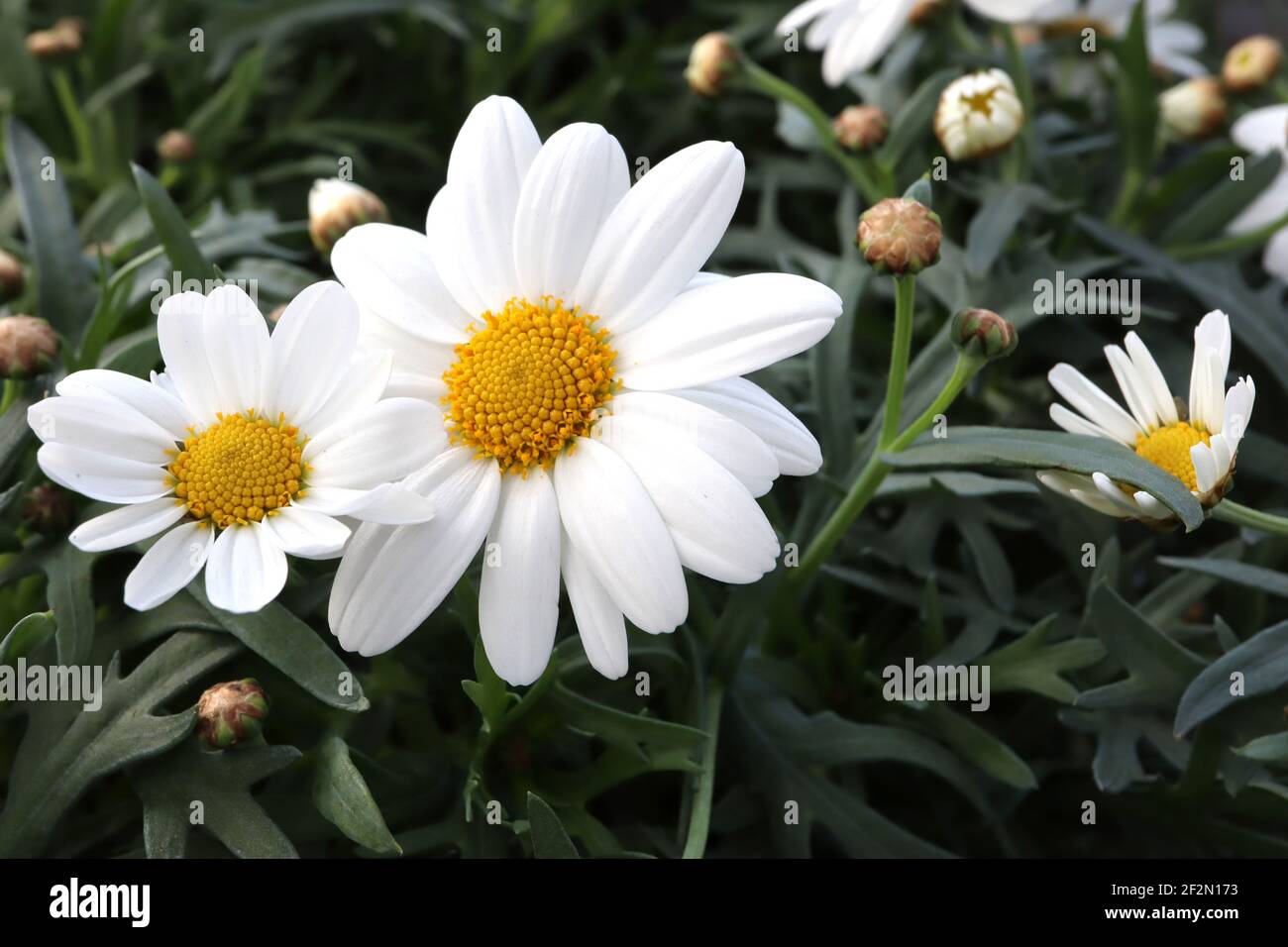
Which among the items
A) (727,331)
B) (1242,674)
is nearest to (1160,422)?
(1242,674)

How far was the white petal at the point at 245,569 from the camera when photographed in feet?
1.70

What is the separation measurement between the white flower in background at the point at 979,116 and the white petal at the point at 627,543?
1.42ft

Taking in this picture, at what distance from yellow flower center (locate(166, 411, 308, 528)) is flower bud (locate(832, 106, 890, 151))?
1.56 ft

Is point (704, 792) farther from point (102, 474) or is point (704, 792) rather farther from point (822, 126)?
point (822, 126)

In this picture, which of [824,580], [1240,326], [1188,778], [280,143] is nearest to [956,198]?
[1240,326]

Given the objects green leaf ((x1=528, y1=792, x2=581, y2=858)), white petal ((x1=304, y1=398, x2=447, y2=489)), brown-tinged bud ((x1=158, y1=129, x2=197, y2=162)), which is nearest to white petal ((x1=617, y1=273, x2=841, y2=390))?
white petal ((x1=304, y1=398, x2=447, y2=489))

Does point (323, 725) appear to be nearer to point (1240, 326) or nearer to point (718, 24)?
point (1240, 326)

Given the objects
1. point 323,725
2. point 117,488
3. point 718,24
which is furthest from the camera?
point 718,24

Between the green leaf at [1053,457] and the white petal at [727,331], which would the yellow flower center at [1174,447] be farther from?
the white petal at [727,331]

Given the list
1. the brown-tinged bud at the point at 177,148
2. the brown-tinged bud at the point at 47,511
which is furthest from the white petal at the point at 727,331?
the brown-tinged bud at the point at 177,148

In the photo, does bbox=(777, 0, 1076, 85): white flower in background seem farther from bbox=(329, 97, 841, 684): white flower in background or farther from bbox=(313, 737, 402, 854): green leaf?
bbox=(313, 737, 402, 854): green leaf

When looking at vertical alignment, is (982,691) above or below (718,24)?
below
